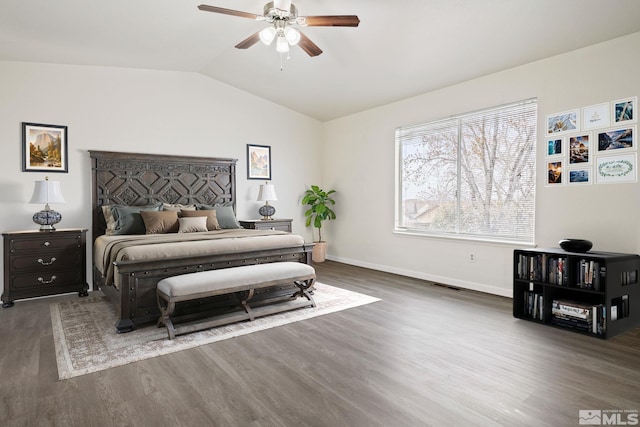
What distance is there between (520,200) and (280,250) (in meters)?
2.92

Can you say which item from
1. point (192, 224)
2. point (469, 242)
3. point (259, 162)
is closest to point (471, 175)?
point (469, 242)

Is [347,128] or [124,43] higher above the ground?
[124,43]

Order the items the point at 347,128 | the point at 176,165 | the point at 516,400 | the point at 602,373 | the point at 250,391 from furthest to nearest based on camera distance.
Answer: the point at 347,128, the point at 176,165, the point at 602,373, the point at 250,391, the point at 516,400

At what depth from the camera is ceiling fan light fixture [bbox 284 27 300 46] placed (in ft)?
10.9

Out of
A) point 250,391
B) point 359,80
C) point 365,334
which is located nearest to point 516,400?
point 365,334

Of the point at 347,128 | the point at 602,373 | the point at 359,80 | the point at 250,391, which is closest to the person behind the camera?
the point at 250,391

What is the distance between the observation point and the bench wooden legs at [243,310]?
10.6 feet

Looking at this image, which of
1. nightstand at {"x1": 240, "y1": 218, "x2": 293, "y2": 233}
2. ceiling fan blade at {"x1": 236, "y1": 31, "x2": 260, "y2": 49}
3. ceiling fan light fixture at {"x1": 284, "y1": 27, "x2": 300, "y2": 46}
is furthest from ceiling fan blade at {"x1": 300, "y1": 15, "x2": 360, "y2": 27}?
nightstand at {"x1": 240, "y1": 218, "x2": 293, "y2": 233}

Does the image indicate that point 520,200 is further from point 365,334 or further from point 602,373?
point 365,334

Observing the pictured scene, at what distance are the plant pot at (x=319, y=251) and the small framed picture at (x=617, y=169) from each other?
441 cm

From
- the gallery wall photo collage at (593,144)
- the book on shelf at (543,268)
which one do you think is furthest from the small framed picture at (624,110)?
the book on shelf at (543,268)

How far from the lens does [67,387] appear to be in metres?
2.32

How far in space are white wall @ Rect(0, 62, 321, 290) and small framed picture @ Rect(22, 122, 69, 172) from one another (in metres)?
0.07

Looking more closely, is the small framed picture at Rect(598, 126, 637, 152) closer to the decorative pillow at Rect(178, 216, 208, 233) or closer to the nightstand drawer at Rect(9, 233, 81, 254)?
the decorative pillow at Rect(178, 216, 208, 233)
